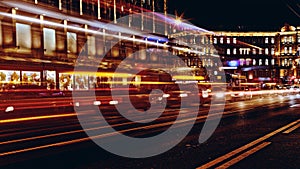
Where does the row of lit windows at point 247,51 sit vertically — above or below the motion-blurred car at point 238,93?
above

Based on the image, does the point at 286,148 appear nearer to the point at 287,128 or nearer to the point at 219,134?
the point at 219,134

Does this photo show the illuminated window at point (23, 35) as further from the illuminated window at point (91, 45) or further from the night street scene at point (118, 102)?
the illuminated window at point (91, 45)

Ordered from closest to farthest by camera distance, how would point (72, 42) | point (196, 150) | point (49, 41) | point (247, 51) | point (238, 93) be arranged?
point (196, 150) → point (49, 41) → point (72, 42) → point (238, 93) → point (247, 51)

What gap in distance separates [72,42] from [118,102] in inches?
456

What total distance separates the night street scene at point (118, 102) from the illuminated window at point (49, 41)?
3.4 inches

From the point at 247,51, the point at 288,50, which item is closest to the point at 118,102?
the point at 247,51

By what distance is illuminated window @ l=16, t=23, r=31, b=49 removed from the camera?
27.8m

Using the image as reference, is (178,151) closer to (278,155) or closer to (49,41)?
(278,155)

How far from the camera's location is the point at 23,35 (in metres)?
28.3

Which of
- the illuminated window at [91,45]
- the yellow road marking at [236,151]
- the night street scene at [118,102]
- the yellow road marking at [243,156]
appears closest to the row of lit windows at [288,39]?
the night street scene at [118,102]

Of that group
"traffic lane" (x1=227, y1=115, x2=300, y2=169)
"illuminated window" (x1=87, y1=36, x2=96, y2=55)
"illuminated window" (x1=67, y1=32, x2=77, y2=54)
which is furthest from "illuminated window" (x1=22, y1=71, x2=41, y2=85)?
"traffic lane" (x1=227, y1=115, x2=300, y2=169)

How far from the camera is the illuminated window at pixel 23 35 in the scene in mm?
27828

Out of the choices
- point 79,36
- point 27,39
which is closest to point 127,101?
point 27,39

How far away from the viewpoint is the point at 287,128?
11.3 metres
